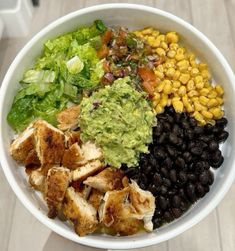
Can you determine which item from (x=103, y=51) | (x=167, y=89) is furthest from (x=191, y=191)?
(x=103, y=51)

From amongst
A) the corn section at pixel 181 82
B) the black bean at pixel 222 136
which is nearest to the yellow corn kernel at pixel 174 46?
the corn section at pixel 181 82

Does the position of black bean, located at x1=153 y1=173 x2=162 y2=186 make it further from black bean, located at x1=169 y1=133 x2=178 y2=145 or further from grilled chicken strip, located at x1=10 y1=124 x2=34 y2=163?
grilled chicken strip, located at x1=10 y1=124 x2=34 y2=163

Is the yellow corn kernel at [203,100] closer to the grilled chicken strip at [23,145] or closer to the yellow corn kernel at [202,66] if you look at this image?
the yellow corn kernel at [202,66]

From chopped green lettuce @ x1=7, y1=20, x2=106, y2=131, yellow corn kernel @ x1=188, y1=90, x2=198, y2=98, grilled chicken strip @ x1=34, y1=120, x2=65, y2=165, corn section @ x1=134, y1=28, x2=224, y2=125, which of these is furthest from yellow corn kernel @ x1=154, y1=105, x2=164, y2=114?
grilled chicken strip @ x1=34, y1=120, x2=65, y2=165

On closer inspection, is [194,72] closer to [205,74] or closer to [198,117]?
[205,74]

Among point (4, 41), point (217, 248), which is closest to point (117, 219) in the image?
point (217, 248)

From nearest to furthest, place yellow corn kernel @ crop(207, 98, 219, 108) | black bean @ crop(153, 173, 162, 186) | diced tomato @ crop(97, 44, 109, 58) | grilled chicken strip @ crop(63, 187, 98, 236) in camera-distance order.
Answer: grilled chicken strip @ crop(63, 187, 98, 236) → black bean @ crop(153, 173, 162, 186) → yellow corn kernel @ crop(207, 98, 219, 108) → diced tomato @ crop(97, 44, 109, 58)
